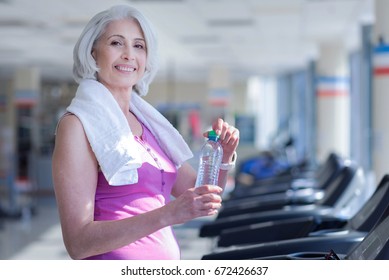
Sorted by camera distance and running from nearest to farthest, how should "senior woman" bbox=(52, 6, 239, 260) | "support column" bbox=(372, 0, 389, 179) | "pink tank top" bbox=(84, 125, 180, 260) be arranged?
1. "senior woman" bbox=(52, 6, 239, 260)
2. "pink tank top" bbox=(84, 125, 180, 260)
3. "support column" bbox=(372, 0, 389, 179)

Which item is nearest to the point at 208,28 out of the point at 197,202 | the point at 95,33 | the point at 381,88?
the point at 381,88

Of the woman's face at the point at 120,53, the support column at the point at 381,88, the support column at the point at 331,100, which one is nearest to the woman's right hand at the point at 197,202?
the woman's face at the point at 120,53

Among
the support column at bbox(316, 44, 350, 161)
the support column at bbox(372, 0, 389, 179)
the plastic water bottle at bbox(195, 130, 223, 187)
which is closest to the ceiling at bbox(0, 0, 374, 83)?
the support column at bbox(316, 44, 350, 161)

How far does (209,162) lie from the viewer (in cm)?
170

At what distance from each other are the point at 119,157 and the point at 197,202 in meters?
0.29

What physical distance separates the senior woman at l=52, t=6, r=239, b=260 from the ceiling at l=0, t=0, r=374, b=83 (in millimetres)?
5813

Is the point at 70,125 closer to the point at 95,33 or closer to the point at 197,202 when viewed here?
the point at 95,33

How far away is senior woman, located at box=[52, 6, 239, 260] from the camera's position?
1558mm

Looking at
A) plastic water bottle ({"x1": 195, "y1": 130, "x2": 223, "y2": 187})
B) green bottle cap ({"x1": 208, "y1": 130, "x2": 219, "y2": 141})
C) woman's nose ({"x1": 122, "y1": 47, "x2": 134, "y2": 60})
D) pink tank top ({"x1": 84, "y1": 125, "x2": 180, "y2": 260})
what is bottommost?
pink tank top ({"x1": 84, "y1": 125, "x2": 180, "y2": 260})

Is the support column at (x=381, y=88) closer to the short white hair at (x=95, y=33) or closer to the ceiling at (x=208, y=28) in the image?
the ceiling at (x=208, y=28)

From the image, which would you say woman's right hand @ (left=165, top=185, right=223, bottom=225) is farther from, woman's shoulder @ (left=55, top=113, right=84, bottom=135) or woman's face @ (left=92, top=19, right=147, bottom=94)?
woman's face @ (left=92, top=19, right=147, bottom=94)

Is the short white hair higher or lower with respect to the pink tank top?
higher

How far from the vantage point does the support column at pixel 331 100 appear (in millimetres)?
11977

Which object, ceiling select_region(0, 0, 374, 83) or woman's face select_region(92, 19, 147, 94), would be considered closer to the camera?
woman's face select_region(92, 19, 147, 94)
